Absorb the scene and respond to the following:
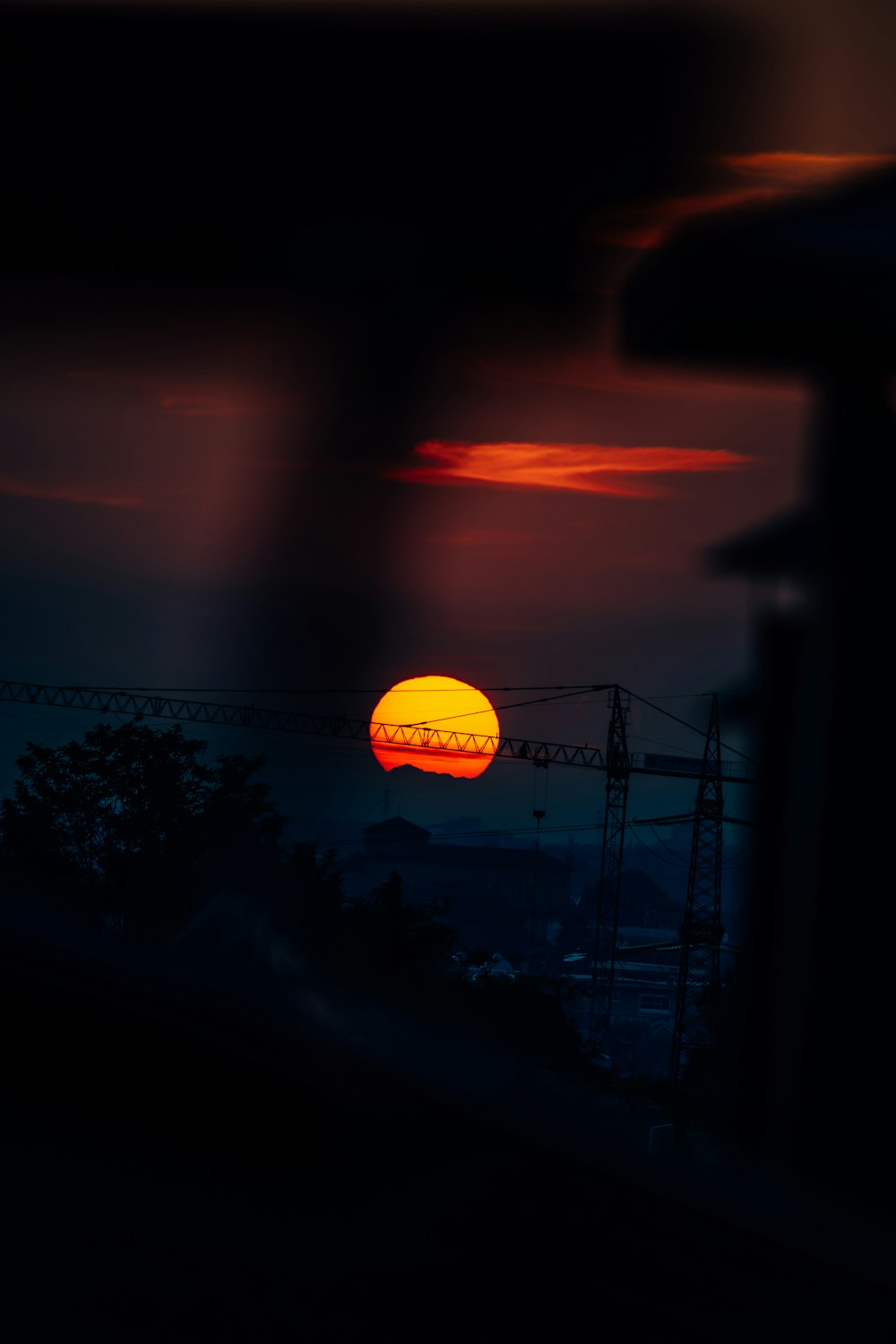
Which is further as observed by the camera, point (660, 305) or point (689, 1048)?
Answer: point (689, 1048)

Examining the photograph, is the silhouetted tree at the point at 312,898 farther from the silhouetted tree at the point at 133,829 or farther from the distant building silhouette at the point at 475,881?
the distant building silhouette at the point at 475,881

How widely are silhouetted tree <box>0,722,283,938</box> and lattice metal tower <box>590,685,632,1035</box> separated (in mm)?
826

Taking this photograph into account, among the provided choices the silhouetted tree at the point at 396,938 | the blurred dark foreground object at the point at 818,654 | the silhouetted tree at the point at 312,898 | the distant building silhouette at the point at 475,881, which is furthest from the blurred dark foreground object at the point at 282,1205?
the distant building silhouette at the point at 475,881

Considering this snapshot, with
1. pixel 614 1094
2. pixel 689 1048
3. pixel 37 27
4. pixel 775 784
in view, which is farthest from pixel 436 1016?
pixel 37 27

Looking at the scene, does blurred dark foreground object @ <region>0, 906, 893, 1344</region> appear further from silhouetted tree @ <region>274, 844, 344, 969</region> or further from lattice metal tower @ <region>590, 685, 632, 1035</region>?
lattice metal tower @ <region>590, 685, 632, 1035</region>

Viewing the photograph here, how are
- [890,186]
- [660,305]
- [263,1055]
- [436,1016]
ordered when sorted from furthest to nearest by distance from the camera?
1. [660,305]
2. [890,186]
3. [436,1016]
4. [263,1055]

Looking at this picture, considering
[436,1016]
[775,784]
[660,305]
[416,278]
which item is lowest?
[436,1016]

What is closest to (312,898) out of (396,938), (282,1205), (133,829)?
(396,938)

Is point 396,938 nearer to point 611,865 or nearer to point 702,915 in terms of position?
point 611,865

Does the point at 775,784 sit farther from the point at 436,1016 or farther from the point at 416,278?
the point at 416,278

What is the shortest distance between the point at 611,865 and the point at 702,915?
1.10 feet

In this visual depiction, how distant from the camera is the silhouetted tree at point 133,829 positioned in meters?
1.43

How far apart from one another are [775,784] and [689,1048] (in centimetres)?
96

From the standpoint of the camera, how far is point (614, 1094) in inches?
40.8
